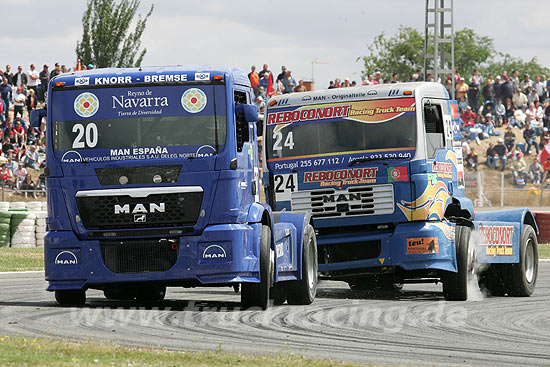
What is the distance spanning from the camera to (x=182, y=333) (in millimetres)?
9945

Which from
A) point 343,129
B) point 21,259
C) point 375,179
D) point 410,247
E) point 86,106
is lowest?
point 21,259

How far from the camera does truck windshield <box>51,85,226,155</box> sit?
11.8m

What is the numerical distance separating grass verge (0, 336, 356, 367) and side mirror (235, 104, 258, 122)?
155 inches

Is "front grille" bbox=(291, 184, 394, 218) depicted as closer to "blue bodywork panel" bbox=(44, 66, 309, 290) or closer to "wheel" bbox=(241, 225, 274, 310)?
"wheel" bbox=(241, 225, 274, 310)

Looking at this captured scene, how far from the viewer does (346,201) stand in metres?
14.3

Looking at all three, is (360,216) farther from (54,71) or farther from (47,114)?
(54,71)

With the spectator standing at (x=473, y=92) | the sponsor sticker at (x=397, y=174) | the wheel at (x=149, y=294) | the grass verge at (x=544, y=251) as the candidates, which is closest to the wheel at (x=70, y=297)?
the wheel at (x=149, y=294)

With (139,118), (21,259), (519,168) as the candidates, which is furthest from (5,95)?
(139,118)

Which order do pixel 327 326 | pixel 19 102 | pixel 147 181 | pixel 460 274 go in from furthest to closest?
pixel 19 102, pixel 460 274, pixel 147 181, pixel 327 326

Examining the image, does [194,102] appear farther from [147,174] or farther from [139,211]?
[139,211]

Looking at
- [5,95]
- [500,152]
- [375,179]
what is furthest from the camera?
[500,152]

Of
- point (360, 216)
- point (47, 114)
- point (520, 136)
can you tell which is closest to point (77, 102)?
point (47, 114)

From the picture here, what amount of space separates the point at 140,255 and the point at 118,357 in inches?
148

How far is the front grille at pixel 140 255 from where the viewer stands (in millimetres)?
11828
